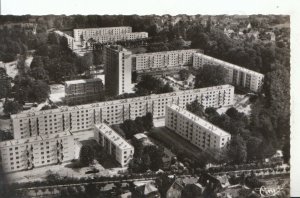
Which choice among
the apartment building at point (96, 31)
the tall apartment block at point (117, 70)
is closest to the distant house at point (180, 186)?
A: the tall apartment block at point (117, 70)

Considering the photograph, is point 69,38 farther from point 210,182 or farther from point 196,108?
point 210,182

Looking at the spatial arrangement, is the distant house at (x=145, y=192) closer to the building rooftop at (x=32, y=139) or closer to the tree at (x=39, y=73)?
the building rooftop at (x=32, y=139)

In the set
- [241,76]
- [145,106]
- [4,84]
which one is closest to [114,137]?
[145,106]

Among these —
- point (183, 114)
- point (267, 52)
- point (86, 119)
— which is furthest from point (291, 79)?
point (86, 119)

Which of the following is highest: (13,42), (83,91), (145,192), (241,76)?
(13,42)

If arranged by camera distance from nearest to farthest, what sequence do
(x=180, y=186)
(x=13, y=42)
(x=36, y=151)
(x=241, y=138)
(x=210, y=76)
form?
(x=13, y=42) < (x=36, y=151) < (x=180, y=186) < (x=241, y=138) < (x=210, y=76)
